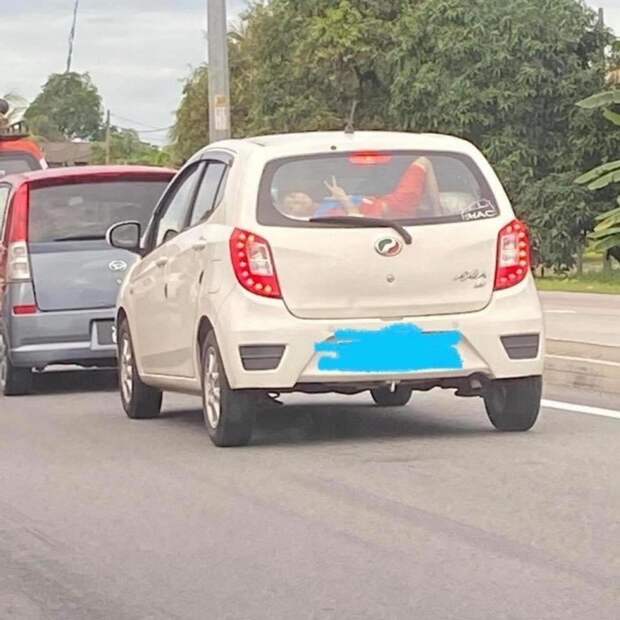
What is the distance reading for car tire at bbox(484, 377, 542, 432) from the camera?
34.8 feet

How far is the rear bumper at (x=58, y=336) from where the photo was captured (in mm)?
14484

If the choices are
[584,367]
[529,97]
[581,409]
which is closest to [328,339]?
[581,409]

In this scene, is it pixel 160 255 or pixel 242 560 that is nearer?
pixel 242 560

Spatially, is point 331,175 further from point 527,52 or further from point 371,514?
point 527,52

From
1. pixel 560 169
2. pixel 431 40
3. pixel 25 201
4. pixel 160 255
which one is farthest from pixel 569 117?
pixel 160 255

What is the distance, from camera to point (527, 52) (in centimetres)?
4575

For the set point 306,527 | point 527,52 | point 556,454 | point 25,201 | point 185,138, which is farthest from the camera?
point 185,138

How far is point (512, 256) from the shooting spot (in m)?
10.4

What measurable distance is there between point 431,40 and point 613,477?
39.5 meters

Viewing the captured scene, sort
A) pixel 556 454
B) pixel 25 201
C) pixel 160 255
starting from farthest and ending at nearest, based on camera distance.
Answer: pixel 25 201, pixel 160 255, pixel 556 454

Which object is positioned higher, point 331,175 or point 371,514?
point 331,175

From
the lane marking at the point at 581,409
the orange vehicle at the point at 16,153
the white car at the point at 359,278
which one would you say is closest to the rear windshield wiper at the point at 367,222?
the white car at the point at 359,278

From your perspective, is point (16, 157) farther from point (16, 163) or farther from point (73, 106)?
point (73, 106)

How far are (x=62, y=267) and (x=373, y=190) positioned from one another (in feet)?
15.8
